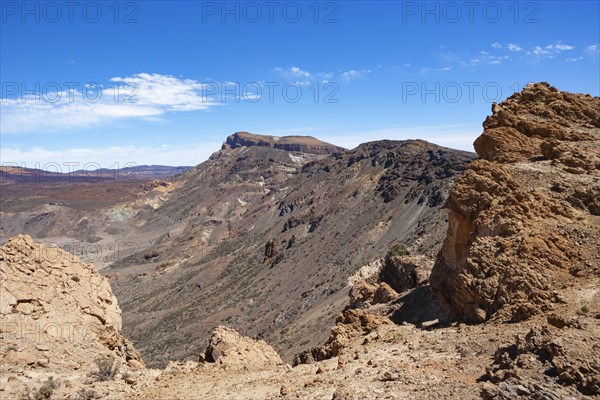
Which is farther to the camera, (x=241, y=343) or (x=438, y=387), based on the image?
(x=241, y=343)

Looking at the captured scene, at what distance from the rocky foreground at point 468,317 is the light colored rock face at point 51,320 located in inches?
1.6

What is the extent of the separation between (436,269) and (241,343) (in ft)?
20.9

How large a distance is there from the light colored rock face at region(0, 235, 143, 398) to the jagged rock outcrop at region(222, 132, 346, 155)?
518ft

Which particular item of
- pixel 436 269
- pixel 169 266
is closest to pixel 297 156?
pixel 169 266

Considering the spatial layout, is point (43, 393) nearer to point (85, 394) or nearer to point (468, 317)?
point (85, 394)

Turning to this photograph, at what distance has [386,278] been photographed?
1013 inches

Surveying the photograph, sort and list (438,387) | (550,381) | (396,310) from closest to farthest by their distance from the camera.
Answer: (550,381)
(438,387)
(396,310)

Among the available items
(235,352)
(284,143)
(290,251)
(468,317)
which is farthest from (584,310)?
(284,143)

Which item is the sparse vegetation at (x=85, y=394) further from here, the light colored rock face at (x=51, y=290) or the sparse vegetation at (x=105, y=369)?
the light colored rock face at (x=51, y=290)

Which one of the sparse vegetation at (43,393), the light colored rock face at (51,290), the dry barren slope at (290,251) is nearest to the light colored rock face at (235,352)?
the light colored rock face at (51,290)

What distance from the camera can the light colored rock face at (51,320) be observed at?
34.3 feet

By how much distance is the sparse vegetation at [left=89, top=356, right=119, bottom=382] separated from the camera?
1063 cm

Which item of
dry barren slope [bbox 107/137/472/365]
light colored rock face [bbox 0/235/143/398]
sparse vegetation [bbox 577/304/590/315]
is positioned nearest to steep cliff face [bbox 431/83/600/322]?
sparse vegetation [bbox 577/304/590/315]

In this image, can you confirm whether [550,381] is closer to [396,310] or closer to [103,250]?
[396,310]
